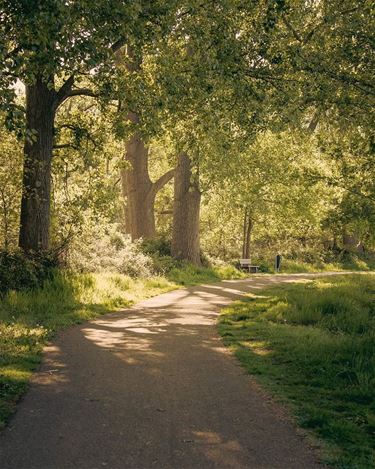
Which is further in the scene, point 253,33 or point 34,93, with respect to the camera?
point 34,93

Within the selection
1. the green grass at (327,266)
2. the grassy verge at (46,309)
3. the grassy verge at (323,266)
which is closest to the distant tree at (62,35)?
the grassy verge at (46,309)

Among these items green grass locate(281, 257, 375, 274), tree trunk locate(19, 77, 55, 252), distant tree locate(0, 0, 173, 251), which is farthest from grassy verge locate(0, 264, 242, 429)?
green grass locate(281, 257, 375, 274)

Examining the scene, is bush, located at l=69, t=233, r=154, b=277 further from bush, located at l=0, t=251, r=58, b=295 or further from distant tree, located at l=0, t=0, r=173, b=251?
distant tree, located at l=0, t=0, r=173, b=251

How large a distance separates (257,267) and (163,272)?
35.8 ft

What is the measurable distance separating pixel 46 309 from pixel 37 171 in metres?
4.32

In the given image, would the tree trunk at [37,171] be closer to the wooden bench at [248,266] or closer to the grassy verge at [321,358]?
the grassy verge at [321,358]

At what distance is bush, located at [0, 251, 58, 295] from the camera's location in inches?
537

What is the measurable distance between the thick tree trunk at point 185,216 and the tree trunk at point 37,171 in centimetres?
1155

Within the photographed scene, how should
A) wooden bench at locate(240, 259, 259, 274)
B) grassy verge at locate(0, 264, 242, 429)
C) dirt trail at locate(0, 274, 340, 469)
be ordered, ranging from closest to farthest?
dirt trail at locate(0, 274, 340, 469), grassy verge at locate(0, 264, 242, 429), wooden bench at locate(240, 259, 259, 274)

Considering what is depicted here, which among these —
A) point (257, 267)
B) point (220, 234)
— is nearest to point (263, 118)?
point (257, 267)

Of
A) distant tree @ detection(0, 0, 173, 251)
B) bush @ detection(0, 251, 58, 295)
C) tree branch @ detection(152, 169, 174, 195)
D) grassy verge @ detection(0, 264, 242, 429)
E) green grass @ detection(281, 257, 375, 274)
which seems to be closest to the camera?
grassy verge @ detection(0, 264, 242, 429)

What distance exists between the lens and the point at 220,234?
3988 centimetres

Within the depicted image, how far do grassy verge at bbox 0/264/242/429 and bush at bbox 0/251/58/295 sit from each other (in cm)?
32

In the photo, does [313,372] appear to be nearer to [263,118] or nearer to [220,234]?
[263,118]
